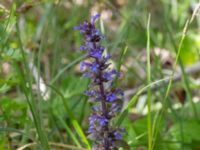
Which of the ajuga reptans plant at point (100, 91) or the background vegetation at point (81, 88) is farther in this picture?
the background vegetation at point (81, 88)

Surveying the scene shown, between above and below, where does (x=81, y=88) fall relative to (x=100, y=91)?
above

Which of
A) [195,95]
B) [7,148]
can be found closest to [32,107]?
[7,148]

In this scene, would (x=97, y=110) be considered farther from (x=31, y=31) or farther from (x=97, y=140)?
(x=31, y=31)

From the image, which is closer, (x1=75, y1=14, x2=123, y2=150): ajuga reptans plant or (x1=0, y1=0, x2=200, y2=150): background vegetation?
(x1=75, y1=14, x2=123, y2=150): ajuga reptans plant

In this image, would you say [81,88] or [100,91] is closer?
[100,91]
